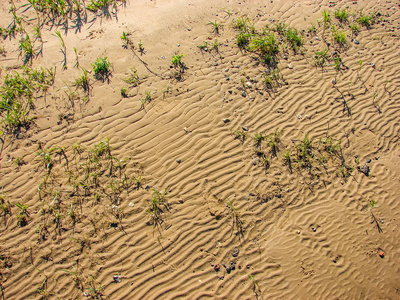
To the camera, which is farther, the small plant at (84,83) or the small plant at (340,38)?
the small plant at (340,38)

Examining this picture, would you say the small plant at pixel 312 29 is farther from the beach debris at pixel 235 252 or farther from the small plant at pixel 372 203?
the beach debris at pixel 235 252

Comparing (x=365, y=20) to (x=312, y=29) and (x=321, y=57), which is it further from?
(x=321, y=57)

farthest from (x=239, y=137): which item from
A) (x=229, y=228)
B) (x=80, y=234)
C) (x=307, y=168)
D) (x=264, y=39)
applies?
(x=80, y=234)

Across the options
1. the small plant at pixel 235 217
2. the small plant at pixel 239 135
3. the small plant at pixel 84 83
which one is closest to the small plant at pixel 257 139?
the small plant at pixel 239 135

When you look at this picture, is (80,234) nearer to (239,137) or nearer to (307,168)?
(239,137)

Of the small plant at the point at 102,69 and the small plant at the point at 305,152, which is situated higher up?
the small plant at the point at 102,69

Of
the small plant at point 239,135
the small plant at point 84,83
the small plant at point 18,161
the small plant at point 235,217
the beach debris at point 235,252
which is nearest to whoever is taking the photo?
the beach debris at point 235,252

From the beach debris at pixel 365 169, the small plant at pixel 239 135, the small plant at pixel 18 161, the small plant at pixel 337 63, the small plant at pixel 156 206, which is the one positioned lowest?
the beach debris at pixel 365 169
